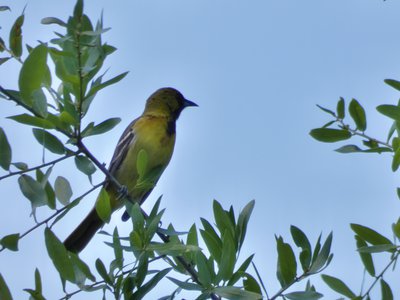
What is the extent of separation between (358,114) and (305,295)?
2.39 feet

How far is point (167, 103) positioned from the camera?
Answer: 20.7ft

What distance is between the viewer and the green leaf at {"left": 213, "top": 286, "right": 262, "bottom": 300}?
2172 millimetres

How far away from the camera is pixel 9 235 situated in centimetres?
214

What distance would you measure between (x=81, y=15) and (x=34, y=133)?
0.43 metres

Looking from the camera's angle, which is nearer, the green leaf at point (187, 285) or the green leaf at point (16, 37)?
the green leaf at point (187, 285)

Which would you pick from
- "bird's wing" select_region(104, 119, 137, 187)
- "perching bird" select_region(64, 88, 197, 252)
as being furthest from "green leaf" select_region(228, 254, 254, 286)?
"bird's wing" select_region(104, 119, 137, 187)

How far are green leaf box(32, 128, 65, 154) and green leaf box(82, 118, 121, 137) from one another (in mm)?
94

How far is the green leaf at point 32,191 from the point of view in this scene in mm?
2293

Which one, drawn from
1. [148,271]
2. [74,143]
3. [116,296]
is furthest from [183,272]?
[74,143]

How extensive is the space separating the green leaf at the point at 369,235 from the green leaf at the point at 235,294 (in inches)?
15.6

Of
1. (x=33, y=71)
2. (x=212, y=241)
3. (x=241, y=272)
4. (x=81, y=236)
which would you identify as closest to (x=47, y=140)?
(x=33, y=71)

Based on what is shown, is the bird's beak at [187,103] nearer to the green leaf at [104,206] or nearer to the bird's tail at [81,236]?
the bird's tail at [81,236]

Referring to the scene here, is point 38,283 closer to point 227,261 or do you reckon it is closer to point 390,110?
point 227,261

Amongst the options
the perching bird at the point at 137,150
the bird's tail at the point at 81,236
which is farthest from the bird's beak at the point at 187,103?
the bird's tail at the point at 81,236
